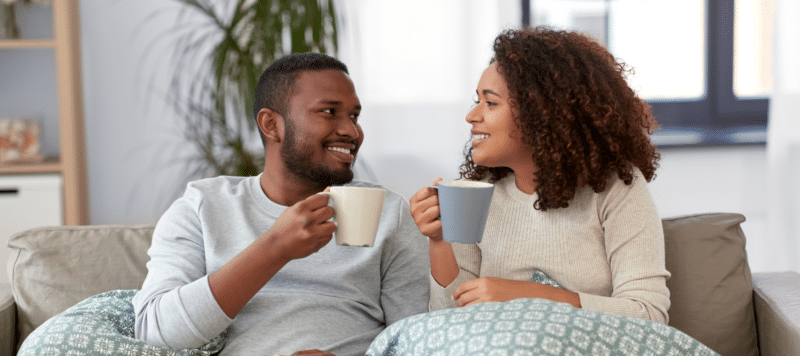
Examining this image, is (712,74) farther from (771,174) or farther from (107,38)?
(107,38)

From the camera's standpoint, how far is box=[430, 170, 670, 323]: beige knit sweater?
1141 millimetres

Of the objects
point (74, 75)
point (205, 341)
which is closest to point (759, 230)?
point (205, 341)

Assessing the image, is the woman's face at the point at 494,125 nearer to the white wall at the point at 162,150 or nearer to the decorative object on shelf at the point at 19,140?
the white wall at the point at 162,150

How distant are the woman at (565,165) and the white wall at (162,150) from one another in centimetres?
152

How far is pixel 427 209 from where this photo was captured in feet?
3.53

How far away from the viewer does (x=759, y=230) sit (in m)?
2.93

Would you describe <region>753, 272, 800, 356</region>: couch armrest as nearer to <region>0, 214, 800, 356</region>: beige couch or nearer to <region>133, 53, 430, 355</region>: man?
<region>0, 214, 800, 356</region>: beige couch

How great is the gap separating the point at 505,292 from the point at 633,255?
0.80 ft

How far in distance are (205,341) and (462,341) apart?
45cm

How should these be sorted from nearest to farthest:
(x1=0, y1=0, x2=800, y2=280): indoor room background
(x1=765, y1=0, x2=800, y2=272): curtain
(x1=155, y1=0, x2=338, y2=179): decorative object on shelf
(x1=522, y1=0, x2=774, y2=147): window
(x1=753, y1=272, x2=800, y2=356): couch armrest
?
(x1=753, y1=272, x2=800, y2=356): couch armrest < (x1=155, y1=0, x2=338, y2=179): decorative object on shelf < (x1=765, y1=0, x2=800, y2=272): curtain < (x1=0, y1=0, x2=800, y2=280): indoor room background < (x1=522, y1=0, x2=774, y2=147): window

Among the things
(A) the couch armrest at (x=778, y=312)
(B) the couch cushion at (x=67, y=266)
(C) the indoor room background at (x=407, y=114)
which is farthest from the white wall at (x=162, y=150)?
(A) the couch armrest at (x=778, y=312)

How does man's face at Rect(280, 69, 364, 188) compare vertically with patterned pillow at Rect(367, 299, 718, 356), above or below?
above

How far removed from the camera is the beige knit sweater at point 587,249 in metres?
1.14

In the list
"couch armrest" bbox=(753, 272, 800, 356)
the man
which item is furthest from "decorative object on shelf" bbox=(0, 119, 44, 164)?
"couch armrest" bbox=(753, 272, 800, 356)
